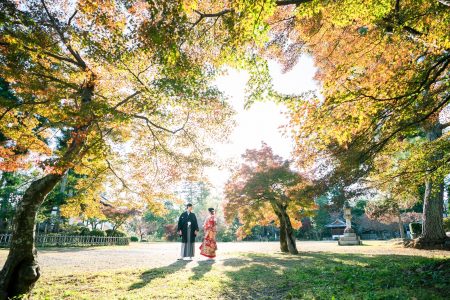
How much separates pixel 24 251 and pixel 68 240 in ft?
50.4

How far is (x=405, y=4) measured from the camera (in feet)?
18.0

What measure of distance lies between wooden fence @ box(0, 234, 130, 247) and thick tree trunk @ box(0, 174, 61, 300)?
503 inches

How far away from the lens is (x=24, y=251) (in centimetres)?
493

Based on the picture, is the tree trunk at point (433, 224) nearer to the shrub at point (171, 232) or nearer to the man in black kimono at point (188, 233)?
the man in black kimono at point (188, 233)

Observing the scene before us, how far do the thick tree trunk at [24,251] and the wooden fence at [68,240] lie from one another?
12775mm

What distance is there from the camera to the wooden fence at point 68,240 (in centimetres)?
1456

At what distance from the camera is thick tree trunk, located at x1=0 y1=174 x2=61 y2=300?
15.0 ft

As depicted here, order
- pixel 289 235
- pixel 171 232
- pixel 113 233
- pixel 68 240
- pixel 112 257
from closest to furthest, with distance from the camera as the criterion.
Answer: pixel 112 257, pixel 289 235, pixel 68 240, pixel 113 233, pixel 171 232

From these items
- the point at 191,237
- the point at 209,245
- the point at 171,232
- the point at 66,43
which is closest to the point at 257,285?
the point at 209,245

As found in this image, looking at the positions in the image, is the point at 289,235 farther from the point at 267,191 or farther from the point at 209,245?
the point at 209,245

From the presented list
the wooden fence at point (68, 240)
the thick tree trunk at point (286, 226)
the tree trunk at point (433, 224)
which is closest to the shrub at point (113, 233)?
the wooden fence at point (68, 240)

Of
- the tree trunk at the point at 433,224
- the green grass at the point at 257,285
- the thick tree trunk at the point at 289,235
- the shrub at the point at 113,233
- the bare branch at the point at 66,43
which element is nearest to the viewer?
the green grass at the point at 257,285

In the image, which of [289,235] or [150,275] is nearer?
[150,275]

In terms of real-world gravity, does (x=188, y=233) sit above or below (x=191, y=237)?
above
